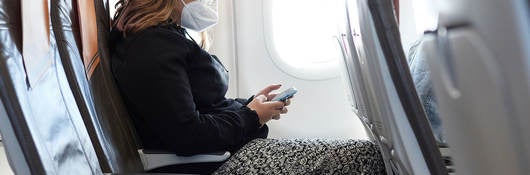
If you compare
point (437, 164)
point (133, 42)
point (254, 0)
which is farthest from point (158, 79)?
point (254, 0)

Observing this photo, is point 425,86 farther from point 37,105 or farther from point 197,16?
point 197,16

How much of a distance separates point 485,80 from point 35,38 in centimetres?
74

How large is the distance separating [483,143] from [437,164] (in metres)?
0.06

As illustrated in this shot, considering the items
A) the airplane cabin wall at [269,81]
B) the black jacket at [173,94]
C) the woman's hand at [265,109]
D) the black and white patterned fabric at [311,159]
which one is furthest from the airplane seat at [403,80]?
the airplane cabin wall at [269,81]

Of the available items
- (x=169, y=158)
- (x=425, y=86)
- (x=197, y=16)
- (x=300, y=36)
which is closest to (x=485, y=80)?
(x=425, y=86)

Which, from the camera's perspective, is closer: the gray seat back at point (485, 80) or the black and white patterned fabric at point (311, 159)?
the gray seat back at point (485, 80)

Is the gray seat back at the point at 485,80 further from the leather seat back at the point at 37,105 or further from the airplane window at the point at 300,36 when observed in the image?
the airplane window at the point at 300,36

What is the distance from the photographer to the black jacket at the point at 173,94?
1078 millimetres

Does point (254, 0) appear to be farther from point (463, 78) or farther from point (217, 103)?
point (463, 78)

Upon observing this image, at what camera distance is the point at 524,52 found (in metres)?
0.27

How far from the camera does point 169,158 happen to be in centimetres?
116

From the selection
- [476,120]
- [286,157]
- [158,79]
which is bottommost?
[286,157]

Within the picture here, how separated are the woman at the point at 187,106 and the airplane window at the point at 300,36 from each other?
86 cm

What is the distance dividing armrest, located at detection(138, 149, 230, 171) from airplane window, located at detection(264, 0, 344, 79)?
3.64 feet
